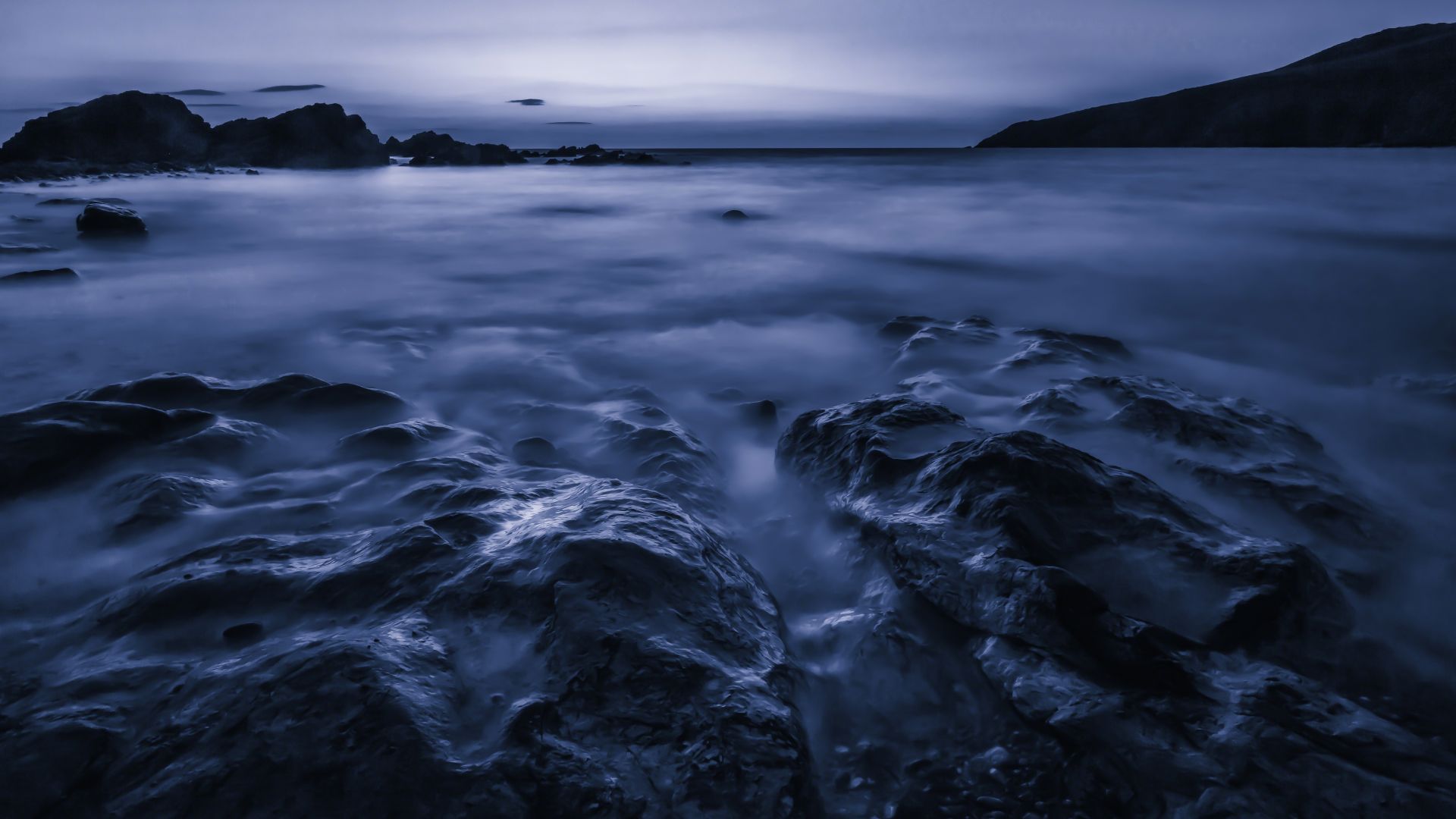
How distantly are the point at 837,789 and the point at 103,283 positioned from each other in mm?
9339

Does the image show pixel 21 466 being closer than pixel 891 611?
No

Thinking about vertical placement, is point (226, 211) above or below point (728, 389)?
above

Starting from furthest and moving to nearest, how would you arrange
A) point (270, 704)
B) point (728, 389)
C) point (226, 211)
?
point (226, 211) → point (728, 389) → point (270, 704)

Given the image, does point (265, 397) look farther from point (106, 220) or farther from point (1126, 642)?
point (106, 220)

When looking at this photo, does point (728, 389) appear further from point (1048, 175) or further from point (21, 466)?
point (1048, 175)

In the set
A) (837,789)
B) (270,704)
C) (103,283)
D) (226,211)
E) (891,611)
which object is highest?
(226,211)

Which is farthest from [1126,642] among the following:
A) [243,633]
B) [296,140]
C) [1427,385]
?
[296,140]

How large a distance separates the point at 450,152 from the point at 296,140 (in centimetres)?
994

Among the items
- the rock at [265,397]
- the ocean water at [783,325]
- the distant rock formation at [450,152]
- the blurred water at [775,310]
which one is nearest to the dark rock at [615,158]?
the distant rock formation at [450,152]

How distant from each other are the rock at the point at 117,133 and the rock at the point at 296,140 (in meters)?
1.32

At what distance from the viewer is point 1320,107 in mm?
75375

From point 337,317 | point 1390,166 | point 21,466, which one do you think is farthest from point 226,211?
point 1390,166

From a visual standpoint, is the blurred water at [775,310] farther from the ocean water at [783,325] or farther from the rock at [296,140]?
the rock at [296,140]

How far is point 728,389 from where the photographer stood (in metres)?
4.97
